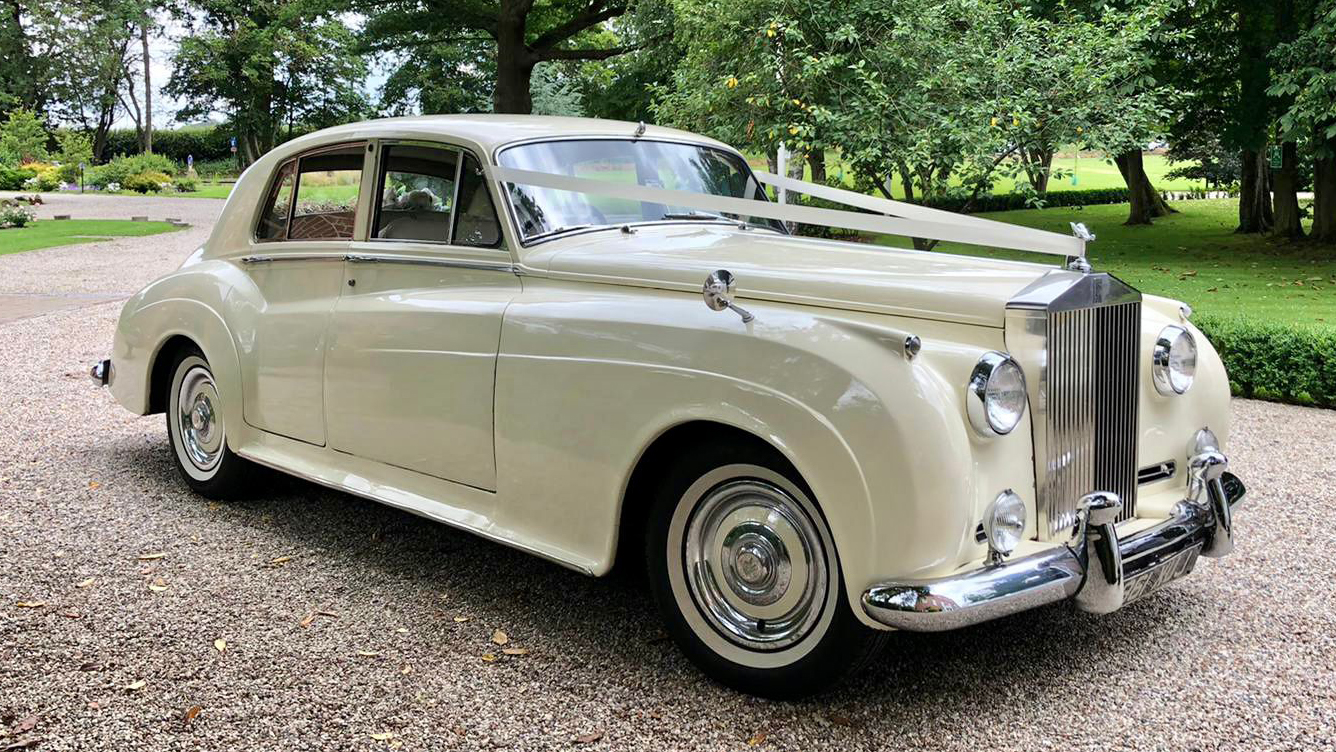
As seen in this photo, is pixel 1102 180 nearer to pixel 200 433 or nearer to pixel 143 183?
pixel 143 183

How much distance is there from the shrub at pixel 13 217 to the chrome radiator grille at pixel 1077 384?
1015 inches

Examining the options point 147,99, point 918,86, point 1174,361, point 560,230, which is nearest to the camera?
point 1174,361

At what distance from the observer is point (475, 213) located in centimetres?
430

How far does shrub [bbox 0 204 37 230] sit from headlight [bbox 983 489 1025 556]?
2586 centimetres

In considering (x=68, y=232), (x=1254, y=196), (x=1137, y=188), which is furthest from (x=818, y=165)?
(x=68, y=232)

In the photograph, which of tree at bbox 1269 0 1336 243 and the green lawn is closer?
the green lawn

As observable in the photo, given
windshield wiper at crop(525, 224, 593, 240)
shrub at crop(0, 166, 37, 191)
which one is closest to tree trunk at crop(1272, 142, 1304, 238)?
windshield wiper at crop(525, 224, 593, 240)

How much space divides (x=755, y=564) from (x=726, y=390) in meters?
0.56

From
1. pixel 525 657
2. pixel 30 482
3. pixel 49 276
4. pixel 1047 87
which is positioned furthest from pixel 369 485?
pixel 49 276

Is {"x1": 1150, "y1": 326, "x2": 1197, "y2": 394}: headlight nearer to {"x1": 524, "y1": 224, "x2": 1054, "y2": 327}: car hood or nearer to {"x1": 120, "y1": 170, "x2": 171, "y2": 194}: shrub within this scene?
{"x1": 524, "y1": 224, "x2": 1054, "y2": 327}: car hood

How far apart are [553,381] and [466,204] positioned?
100cm

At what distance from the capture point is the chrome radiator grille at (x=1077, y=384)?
10.5ft

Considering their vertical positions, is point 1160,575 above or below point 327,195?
below

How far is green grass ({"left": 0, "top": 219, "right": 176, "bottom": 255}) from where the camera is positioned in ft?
66.1
